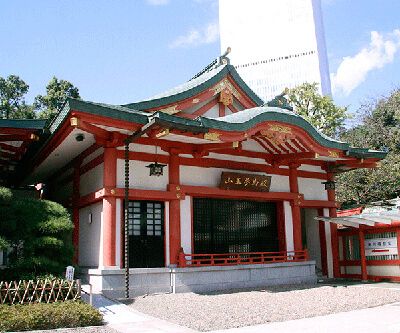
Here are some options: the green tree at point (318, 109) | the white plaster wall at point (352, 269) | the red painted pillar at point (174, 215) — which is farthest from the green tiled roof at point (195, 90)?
the green tree at point (318, 109)

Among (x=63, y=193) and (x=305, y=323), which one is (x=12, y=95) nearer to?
(x=63, y=193)

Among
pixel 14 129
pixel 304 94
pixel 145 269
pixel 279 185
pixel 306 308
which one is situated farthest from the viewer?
pixel 304 94

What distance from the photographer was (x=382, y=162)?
102 feet

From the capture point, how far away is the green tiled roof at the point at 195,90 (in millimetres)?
15461

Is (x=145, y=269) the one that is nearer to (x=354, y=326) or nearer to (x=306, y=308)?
(x=306, y=308)

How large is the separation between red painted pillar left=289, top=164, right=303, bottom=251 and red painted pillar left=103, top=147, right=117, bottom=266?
8.40 meters

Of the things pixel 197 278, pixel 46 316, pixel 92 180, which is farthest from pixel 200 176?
pixel 46 316

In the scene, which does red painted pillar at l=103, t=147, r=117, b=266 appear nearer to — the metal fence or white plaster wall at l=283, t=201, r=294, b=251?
the metal fence

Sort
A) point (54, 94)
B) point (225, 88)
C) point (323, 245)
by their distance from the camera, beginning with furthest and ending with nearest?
point (54, 94), point (323, 245), point (225, 88)

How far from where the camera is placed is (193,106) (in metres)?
17.4

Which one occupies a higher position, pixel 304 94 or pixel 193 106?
pixel 304 94

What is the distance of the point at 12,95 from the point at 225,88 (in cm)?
2450

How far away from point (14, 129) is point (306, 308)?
10.0 m

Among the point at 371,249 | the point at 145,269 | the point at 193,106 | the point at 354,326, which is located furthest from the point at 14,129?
the point at 371,249
